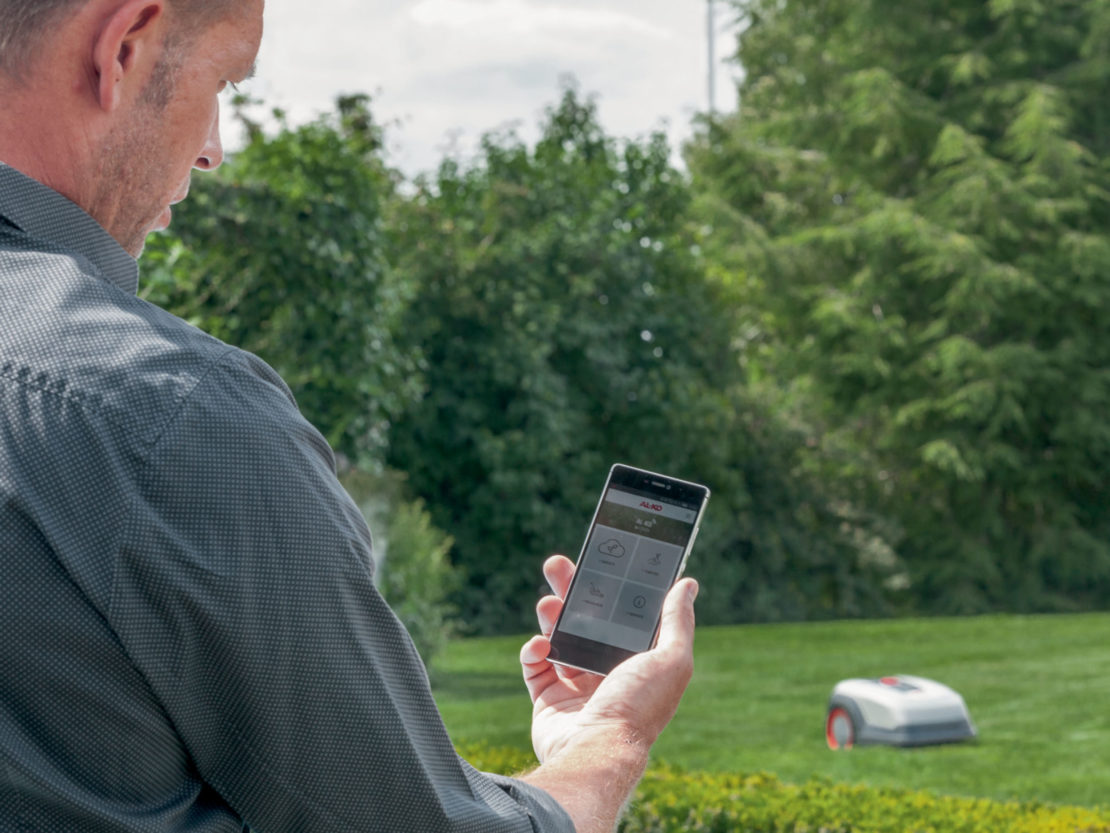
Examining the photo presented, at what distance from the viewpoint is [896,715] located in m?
7.09

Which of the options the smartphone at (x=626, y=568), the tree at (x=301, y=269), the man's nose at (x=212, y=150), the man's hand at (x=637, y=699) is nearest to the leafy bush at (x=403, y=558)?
the tree at (x=301, y=269)

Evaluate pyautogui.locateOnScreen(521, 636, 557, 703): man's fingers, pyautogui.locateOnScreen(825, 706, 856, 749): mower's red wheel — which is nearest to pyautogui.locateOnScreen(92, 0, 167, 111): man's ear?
pyautogui.locateOnScreen(521, 636, 557, 703): man's fingers

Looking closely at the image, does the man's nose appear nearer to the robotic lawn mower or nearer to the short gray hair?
the short gray hair

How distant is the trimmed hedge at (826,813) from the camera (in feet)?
12.7

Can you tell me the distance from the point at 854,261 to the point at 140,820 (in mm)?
17808

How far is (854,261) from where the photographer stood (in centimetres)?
1783

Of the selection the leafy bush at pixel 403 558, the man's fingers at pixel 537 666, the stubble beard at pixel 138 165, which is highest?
the stubble beard at pixel 138 165

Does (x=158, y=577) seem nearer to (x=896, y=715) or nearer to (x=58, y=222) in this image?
(x=58, y=222)

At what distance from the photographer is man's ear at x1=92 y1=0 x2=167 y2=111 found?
3.08 feet

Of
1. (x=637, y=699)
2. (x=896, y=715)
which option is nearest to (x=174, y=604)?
(x=637, y=699)

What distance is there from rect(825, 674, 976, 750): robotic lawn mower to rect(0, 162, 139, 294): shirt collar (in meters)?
6.78

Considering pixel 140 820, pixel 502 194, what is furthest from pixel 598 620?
pixel 502 194

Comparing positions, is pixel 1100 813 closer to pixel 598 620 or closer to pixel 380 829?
pixel 598 620

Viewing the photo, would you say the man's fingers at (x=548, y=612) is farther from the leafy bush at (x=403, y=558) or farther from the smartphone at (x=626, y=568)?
the leafy bush at (x=403, y=558)
